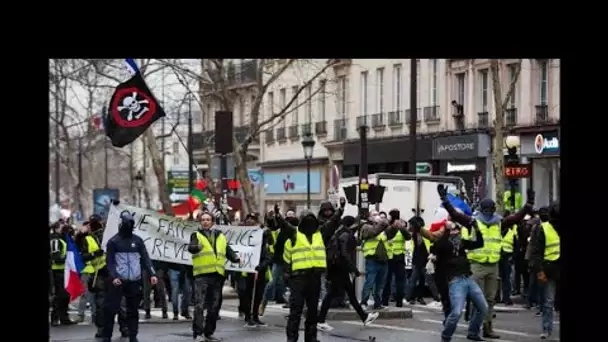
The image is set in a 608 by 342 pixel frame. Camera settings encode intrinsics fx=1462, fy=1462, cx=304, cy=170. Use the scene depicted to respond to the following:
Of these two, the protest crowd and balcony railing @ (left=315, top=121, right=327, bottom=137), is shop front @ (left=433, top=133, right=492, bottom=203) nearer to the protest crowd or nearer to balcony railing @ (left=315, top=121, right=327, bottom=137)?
balcony railing @ (left=315, top=121, right=327, bottom=137)

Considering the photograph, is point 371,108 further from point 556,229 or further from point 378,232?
point 556,229

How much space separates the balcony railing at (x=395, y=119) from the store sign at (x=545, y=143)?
9568 millimetres

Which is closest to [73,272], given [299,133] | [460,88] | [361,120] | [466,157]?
[466,157]

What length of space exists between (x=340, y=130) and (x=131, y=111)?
119 feet

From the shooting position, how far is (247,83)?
66.4 meters

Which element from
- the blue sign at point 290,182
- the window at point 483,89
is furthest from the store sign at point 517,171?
the blue sign at point 290,182

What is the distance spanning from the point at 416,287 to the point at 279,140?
36.6 m

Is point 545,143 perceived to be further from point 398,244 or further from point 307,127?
point 307,127

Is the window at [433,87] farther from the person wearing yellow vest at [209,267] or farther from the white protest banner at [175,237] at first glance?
the person wearing yellow vest at [209,267]

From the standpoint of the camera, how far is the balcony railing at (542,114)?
137 ft

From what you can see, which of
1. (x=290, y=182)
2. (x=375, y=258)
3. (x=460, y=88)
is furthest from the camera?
(x=290, y=182)

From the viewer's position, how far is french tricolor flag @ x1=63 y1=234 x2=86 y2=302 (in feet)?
72.3

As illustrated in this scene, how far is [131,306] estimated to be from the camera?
59.6ft
